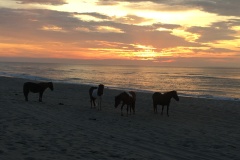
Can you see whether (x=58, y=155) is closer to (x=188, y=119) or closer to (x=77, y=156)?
(x=77, y=156)

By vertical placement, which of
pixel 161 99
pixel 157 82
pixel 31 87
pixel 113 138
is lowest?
pixel 113 138

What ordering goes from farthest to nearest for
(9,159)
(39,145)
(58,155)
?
(39,145) < (58,155) < (9,159)

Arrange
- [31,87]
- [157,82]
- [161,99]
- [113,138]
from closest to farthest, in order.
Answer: [113,138], [161,99], [31,87], [157,82]

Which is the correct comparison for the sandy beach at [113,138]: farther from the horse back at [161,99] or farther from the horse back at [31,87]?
the horse back at [31,87]

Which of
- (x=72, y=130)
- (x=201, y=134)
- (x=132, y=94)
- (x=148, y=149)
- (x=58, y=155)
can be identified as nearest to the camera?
(x=58, y=155)

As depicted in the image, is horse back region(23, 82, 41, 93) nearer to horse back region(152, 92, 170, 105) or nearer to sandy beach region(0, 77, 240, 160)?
sandy beach region(0, 77, 240, 160)

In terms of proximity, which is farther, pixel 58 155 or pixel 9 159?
pixel 58 155

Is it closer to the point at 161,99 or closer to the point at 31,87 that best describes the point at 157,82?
the point at 31,87

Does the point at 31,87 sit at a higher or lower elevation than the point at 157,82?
higher

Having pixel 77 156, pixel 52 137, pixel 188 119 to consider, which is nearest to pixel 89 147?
pixel 77 156

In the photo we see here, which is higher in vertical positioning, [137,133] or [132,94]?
[132,94]

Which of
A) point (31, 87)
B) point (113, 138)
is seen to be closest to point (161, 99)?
point (113, 138)

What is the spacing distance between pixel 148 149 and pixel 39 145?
337cm

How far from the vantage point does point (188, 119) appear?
15.6 m
